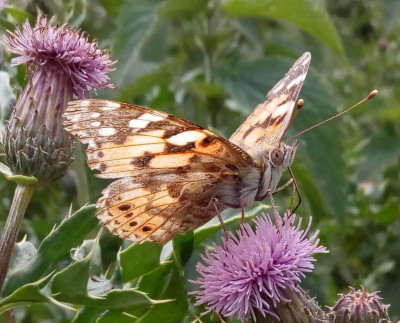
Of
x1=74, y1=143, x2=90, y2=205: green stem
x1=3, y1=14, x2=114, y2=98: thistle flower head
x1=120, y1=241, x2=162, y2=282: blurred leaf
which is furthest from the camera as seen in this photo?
x1=74, y1=143, x2=90, y2=205: green stem

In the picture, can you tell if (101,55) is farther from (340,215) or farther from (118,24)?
(340,215)

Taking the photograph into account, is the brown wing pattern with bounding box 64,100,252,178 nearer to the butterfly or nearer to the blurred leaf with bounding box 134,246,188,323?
the butterfly

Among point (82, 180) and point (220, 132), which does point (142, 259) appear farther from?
point (220, 132)

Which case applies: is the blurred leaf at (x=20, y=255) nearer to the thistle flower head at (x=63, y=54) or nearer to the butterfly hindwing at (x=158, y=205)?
the butterfly hindwing at (x=158, y=205)

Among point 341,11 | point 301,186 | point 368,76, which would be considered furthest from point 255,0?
point 341,11

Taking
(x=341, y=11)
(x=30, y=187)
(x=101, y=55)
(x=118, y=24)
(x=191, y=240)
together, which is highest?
(x=341, y=11)

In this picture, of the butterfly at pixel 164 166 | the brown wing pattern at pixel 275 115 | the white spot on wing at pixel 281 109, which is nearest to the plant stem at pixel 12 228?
the butterfly at pixel 164 166

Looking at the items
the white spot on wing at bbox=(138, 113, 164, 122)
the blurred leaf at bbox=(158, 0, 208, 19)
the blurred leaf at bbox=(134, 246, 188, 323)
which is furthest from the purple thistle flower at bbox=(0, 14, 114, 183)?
the blurred leaf at bbox=(158, 0, 208, 19)
